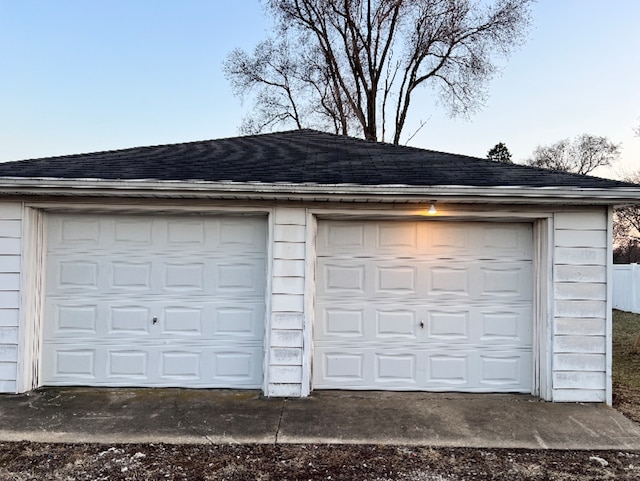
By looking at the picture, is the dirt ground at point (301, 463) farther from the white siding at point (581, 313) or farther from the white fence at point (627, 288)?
the white fence at point (627, 288)

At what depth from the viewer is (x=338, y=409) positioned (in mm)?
4480

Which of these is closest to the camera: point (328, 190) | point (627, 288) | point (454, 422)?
point (454, 422)

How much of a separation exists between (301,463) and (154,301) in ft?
9.07

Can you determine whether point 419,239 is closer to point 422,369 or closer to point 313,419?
point 422,369

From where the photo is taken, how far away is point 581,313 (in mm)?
4805

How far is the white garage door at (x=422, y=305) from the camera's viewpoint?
16.8ft

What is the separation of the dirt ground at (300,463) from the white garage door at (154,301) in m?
1.51

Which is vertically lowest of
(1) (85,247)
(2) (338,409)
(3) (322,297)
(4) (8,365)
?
(2) (338,409)

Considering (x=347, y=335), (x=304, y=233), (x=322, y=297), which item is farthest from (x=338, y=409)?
(x=304, y=233)

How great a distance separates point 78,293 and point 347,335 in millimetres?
3275

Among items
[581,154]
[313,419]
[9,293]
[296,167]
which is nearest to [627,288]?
[296,167]

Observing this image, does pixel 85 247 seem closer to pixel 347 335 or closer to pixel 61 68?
pixel 347 335

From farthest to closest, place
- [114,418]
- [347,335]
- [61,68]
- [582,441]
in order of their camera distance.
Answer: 1. [61,68]
2. [347,335]
3. [114,418]
4. [582,441]

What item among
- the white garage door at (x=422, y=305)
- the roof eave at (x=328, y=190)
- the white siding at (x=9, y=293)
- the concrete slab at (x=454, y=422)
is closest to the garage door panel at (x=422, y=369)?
the white garage door at (x=422, y=305)
